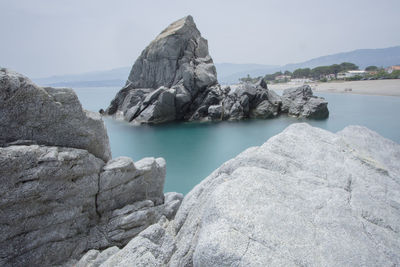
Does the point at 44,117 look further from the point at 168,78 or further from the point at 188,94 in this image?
A: the point at 168,78

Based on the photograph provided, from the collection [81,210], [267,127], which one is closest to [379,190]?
[81,210]

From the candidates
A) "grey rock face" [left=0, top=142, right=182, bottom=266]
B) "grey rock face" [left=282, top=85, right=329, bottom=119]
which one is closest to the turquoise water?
"grey rock face" [left=282, top=85, right=329, bottom=119]

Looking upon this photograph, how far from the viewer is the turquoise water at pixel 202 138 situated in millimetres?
23344

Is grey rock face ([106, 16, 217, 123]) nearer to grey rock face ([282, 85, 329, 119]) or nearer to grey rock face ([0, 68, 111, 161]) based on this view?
grey rock face ([282, 85, 329, 119])

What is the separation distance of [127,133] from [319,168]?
3476cm

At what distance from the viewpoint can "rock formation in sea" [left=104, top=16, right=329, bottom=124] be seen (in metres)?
43.5

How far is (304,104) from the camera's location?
44.7 m

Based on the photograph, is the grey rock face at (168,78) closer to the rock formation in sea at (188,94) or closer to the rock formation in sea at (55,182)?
the rock formation in sea at (188,94)

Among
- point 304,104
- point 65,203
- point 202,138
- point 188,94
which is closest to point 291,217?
point 65,203

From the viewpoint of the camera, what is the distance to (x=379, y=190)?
514cm

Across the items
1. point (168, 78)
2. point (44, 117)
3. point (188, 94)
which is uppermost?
point (168, 78)

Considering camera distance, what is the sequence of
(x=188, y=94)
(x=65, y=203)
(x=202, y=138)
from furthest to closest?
(x=188, y=94)
(x=202, y=138)
(x=65, y=203)

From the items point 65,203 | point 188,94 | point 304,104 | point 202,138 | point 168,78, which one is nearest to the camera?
point 65,203

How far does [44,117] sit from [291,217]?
6.96 m
